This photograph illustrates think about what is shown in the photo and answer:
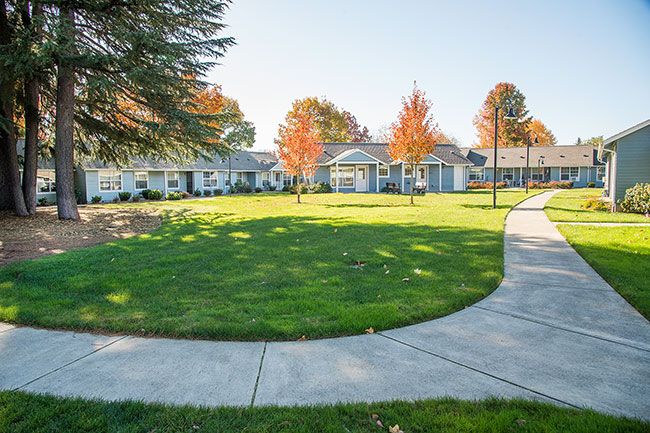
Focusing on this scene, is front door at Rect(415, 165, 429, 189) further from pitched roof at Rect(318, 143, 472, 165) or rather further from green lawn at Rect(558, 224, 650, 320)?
green lawn at Rect(558, 224, 650, 320)

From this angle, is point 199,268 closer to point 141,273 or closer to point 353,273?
point 141,273

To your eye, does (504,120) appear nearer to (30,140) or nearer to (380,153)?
(380,153)

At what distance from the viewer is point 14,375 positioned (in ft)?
10.9

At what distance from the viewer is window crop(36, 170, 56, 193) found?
27.5m

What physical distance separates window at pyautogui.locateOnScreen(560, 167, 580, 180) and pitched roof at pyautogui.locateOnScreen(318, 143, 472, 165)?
14.3 meters

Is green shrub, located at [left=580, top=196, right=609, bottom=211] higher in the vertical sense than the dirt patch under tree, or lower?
higher

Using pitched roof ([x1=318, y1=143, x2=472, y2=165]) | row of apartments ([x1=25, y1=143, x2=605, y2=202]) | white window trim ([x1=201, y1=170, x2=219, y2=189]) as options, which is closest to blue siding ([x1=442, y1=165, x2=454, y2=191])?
row of apartments ([x1=25, y1=143, x2=605, y2=202])

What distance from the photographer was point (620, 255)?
25.5 ft

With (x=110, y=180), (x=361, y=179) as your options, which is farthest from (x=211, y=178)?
(x=361, y=179)

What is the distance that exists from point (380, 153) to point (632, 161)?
81.0 ft

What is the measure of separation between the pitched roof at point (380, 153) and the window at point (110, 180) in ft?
56.9

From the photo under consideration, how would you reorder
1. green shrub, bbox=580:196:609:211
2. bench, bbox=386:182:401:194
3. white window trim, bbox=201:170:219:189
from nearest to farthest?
green shrub, bbox=580:196:609:211, bench, bbox=386:182:401:194, white window trim, bbox=201:170:219:189

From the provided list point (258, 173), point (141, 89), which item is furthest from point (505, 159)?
point (141, 89)

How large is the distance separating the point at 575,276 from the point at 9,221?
17.4 meters
